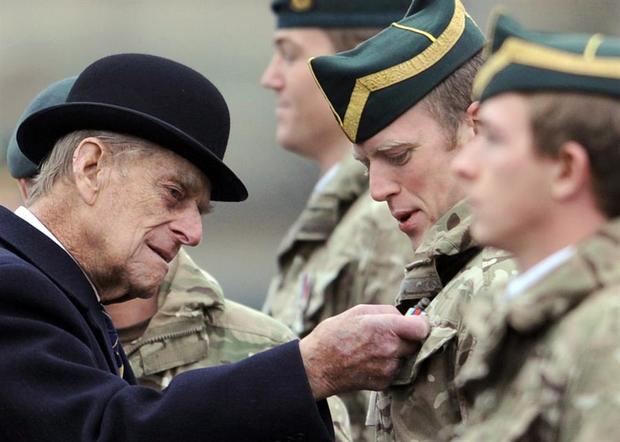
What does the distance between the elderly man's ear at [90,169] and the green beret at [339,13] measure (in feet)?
11.2

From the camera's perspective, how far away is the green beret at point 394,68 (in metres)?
4.00

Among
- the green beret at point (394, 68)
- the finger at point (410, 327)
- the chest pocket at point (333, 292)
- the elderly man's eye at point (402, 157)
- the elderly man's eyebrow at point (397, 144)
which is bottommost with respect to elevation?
the chest pocket at point (333, 292)

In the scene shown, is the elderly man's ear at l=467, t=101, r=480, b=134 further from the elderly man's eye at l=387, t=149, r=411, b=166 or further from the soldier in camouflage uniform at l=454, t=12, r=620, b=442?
the soldier in camouflage uniform at l=454, t=12, r=620, b=442

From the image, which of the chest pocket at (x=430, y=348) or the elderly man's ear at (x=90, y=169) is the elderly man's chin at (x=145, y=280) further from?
the chest pocket at (x=430, y=348)

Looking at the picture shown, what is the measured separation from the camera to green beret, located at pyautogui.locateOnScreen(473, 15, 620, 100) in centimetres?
272

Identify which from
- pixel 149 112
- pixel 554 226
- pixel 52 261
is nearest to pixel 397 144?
pixel 149 112

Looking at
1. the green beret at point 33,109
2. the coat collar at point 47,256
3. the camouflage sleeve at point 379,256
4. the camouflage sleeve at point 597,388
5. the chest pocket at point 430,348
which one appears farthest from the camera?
the camouflage sleeve at point 379,256

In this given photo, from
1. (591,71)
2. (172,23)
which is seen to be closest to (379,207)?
(591,71)

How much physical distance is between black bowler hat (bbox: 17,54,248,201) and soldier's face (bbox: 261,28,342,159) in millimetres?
3359

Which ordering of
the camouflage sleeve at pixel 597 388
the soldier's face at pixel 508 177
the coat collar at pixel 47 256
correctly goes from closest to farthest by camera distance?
1. the camouflage sleeve at pixel 597 388
2. the soldier's face at pixel 508 177
3. the coat collar at pixel 47 256

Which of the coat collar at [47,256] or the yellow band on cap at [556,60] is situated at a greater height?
the yellow band on cap at [556,60]

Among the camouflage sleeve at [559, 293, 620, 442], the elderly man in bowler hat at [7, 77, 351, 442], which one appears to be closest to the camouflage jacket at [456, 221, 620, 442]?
the camouflage sleeve at [559, 293, 620, 442]

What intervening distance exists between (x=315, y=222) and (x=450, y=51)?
329cm

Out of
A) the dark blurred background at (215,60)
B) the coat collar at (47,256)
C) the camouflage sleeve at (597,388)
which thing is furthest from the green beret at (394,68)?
the dark blurred background at (215,60)
